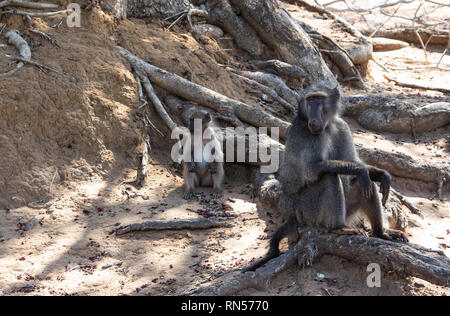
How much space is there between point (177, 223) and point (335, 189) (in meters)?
1.95

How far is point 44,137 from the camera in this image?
6652 mm

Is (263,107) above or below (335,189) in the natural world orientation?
above

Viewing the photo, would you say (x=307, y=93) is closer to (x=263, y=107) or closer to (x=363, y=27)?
(x=263, y=107)

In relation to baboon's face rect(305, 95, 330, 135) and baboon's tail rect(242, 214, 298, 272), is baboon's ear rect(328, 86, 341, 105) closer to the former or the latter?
baboon's face rect(305, 95, 330, 135)

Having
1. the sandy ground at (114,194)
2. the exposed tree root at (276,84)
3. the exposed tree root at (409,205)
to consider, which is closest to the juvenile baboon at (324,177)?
the sandy ground at (114,194)

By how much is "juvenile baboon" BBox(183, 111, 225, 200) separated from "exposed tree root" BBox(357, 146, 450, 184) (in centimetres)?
215

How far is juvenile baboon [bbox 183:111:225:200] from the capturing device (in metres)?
7.26

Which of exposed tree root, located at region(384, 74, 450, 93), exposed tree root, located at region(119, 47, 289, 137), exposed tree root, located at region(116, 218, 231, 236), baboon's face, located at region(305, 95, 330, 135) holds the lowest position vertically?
exposed tree root, located at region(116, 218, 231, 236)

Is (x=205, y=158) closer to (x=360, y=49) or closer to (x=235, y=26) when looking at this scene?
(x=235, y=26)

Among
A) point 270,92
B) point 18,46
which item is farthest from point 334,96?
point 18,46

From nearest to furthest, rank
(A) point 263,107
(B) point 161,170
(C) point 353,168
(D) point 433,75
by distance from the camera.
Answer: (C) point 353,168, (B) point 161,170, (A) point 263,107, (D) point 433,75

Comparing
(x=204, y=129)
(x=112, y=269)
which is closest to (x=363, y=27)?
(x=204, y=129)
